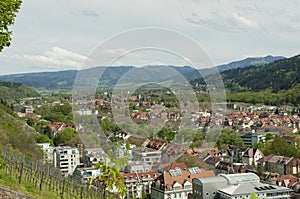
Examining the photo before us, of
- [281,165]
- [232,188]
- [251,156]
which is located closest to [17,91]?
[251,156]

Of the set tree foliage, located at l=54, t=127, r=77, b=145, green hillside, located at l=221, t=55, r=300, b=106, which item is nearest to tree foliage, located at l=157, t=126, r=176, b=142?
tree foliage, located at l=54, t=127, r=77, b=145

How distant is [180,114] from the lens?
50.4 feet

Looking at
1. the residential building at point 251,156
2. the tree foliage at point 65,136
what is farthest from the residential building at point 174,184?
the tree foliage at point 65,136

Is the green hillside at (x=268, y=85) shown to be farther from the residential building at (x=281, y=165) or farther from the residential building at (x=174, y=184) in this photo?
the residential building at (x=174, y=184)

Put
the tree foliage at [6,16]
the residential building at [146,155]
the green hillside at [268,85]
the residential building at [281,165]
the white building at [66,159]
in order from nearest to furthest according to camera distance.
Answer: the tree foliage at [6,16]
the residential building at [146,155]
the residential building at [281,165]
the white building at [66,159]
the green hillside at [268,85]

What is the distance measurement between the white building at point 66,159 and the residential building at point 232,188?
10896 millimetres

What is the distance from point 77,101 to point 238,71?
338 ft

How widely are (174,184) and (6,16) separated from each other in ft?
45.1

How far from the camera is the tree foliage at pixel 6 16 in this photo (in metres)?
4.62

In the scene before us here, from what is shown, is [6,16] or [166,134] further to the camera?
[166,134]

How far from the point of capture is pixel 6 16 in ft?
15.3

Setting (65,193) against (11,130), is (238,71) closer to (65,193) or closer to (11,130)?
(11,130)

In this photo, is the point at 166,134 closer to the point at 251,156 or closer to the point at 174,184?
the point at 174,184

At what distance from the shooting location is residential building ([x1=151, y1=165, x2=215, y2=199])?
17.2m
